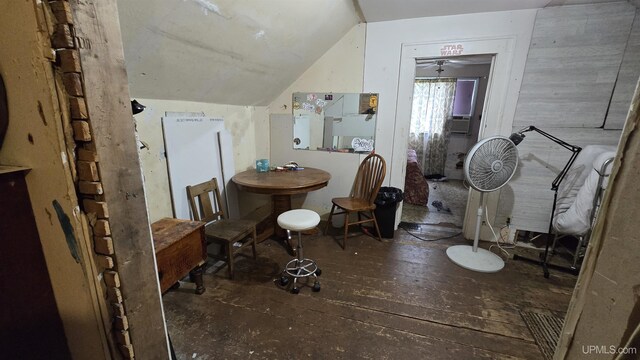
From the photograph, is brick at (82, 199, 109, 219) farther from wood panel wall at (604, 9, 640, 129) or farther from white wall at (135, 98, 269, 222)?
wood panel wall at (604, 9, 640, 129)

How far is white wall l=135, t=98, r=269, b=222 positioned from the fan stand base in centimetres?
233

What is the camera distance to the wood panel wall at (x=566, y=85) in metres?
2.19

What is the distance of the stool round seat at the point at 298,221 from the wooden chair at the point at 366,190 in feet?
2.46

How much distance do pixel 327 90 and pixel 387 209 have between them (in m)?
1.57

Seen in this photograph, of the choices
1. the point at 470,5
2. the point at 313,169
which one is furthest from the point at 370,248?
the point at 470,5

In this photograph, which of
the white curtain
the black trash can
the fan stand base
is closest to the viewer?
the fan stand base

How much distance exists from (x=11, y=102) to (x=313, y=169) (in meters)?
2.50

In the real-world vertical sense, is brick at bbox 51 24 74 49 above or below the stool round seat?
above

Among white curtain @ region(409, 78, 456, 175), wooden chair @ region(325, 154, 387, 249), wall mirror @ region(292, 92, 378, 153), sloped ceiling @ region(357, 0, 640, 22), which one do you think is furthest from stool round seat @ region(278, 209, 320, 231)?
white curtain @ region(409, 78, 456, 175)

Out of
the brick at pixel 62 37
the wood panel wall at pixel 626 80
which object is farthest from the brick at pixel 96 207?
the wood panel wall at pixel 626 80

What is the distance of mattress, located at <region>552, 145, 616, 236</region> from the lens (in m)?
2.00

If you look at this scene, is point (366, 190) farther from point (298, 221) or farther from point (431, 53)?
point (431, 53)

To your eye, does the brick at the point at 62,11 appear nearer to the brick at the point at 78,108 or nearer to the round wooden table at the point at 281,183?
the brick at the point at 78,108

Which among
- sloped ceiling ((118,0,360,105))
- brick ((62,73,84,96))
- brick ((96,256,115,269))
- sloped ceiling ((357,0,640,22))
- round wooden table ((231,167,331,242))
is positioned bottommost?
round wooden table ((231,167,331,242))
